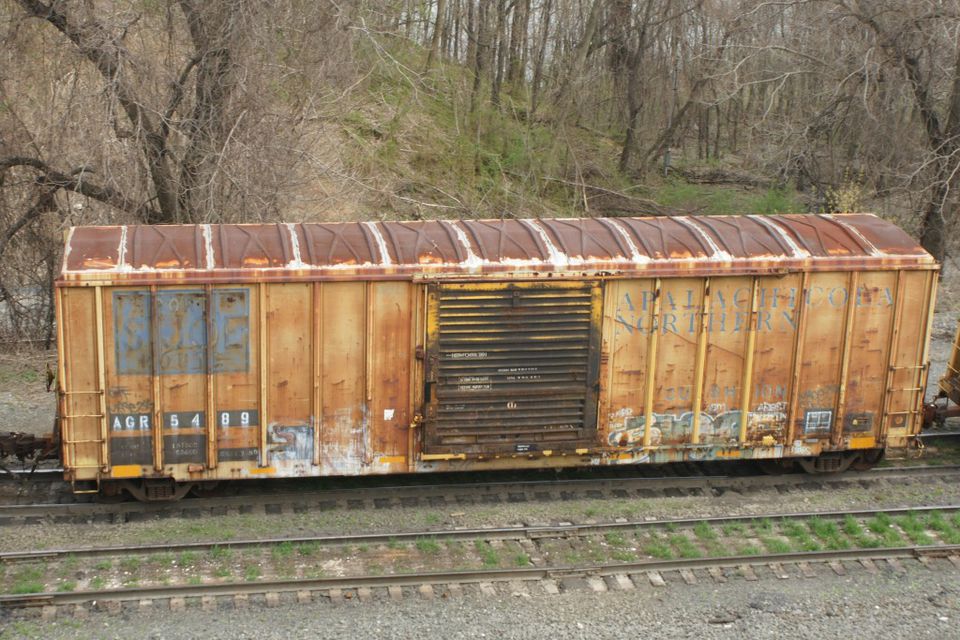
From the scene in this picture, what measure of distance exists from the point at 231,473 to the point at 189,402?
2.95 ft

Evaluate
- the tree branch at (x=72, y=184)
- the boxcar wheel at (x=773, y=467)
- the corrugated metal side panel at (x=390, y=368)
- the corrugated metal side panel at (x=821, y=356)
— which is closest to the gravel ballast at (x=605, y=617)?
the corrugated metal side panel at (x=390, y=368)

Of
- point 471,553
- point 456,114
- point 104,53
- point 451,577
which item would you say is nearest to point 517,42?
point 456,114

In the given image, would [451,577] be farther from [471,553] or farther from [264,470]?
[264,470]

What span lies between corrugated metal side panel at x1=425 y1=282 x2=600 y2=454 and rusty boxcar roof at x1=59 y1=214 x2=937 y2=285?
32 cm

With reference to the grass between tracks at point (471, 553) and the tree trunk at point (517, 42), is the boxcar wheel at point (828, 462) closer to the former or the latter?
the grass between tracks at point (471, 553)

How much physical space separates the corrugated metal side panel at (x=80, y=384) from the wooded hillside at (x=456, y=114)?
5.27 meters

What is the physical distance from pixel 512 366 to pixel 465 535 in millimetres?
1890

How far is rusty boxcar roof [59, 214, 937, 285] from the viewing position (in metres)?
9.56

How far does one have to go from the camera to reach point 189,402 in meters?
9.69

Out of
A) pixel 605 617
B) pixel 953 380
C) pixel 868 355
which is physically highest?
pixel 868 355

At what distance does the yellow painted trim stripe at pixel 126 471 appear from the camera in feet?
31.6

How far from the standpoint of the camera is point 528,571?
8.89 metres

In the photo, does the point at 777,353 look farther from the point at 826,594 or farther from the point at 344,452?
the point at 344,452

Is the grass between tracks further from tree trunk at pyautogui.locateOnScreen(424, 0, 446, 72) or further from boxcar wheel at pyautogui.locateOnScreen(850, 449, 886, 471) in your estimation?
tree trunk at pyautogui.locateOnScreen(424, 0, 446, 72)
